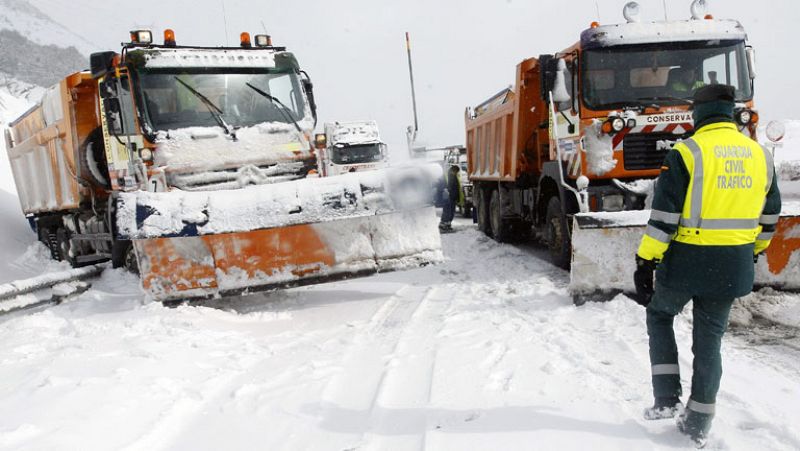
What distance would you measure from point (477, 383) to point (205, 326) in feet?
8.34

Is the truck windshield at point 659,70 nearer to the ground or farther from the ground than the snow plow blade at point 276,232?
farther from the ground

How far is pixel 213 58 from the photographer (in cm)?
649

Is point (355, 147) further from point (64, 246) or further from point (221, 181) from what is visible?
point (221, 181)

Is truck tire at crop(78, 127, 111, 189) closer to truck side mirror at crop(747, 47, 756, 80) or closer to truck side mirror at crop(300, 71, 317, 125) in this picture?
truck side mirror at crop(300, 71, 317, 125)

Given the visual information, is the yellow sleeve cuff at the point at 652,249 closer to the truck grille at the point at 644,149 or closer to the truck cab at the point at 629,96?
the truck cab at the point at 629,96

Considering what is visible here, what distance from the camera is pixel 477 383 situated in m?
3.25

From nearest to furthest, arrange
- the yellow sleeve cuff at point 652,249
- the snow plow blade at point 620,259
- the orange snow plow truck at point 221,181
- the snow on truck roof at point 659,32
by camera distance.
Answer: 1. the yellow sleeve cuff at point 652,249
2. the snow plow blade at point 620,259
3. the orange snow plow truck at point 221,181
4. the snow on truck roof at point 659,32

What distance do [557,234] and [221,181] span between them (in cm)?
403

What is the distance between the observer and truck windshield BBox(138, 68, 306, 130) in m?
6.14

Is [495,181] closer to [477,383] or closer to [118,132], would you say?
[118,132]

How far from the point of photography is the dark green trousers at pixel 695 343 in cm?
250

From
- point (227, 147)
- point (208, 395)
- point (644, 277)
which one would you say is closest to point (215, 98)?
point (227, 147)

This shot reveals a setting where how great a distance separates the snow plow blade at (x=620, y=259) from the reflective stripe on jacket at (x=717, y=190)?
2.56m

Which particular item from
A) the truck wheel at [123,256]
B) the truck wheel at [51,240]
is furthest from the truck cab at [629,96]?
the truck wheel at [51,240]
